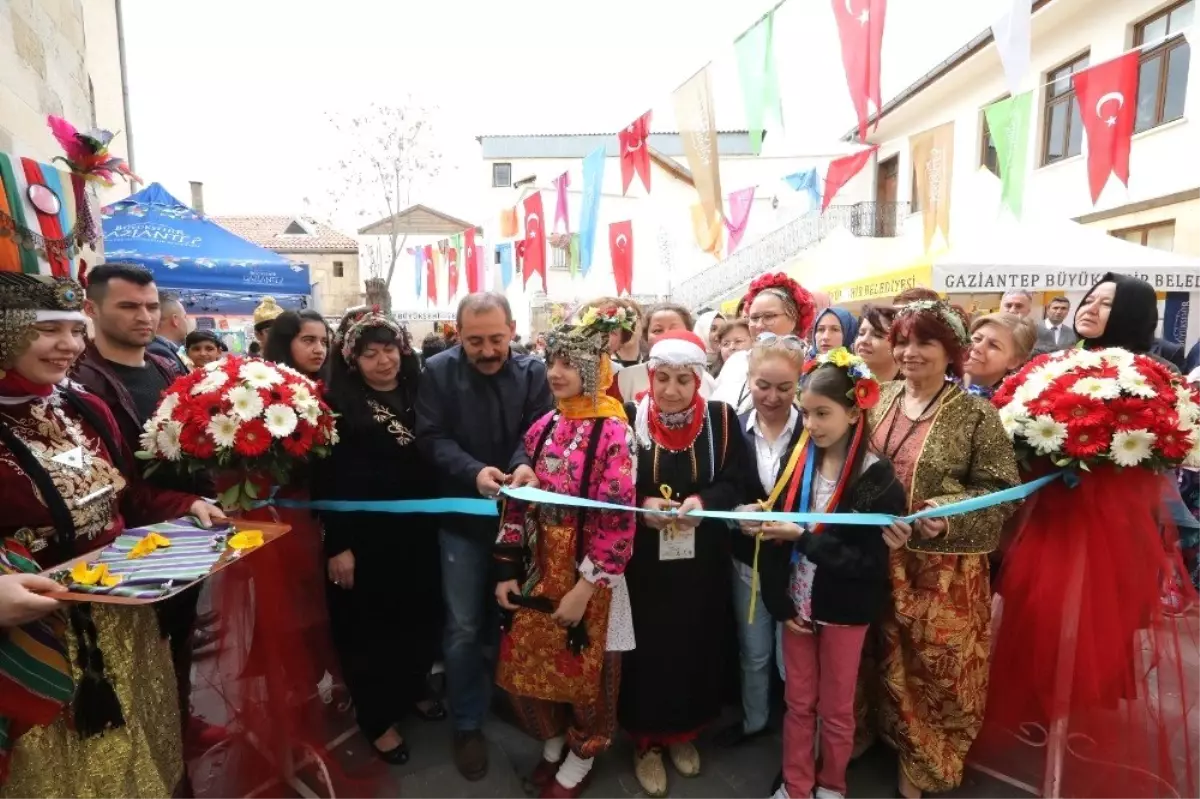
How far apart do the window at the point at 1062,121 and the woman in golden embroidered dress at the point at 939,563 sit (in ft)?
43.2

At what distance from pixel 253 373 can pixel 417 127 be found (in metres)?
31.8

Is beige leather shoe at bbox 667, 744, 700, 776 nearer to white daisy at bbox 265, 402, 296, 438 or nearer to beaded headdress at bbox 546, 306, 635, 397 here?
beaded headdress at bbox 546, 306, 635, 397

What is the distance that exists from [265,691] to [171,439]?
1.06m

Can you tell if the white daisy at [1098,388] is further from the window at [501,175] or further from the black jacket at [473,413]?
the window at [501,175]

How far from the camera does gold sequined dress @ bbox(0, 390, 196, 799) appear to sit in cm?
176

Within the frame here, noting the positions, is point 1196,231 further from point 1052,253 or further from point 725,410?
point 725,410

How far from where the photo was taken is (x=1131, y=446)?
7.88ft

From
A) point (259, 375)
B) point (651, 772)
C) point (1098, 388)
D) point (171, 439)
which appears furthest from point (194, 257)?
point (1098, 388)

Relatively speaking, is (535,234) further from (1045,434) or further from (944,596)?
(944,596)

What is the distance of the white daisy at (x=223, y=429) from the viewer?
2.30 metres

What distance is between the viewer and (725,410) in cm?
270

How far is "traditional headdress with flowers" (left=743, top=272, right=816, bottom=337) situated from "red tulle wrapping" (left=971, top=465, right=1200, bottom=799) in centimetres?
156

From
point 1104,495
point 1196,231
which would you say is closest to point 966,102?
point 1196,231

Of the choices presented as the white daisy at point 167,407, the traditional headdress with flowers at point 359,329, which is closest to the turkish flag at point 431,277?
the traditional headdress with flowers at point 359,329
